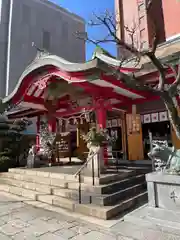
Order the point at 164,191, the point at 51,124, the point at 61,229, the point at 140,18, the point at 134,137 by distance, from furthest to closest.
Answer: the point at 140,18
the point at 51,124
the point at 134,137
the point at 164,191
the point at 61,229

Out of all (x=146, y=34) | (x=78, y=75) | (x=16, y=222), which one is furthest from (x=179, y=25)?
(x=16, y=222)

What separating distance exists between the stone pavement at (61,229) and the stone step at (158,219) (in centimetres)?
10

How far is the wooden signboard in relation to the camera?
962cm

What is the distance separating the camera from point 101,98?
7961 mm

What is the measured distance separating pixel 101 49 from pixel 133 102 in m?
2.83

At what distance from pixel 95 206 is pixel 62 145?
5282 mm

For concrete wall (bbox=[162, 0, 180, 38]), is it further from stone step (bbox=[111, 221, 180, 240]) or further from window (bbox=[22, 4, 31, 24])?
stone step (bbox=[111, 221, 180, 240])

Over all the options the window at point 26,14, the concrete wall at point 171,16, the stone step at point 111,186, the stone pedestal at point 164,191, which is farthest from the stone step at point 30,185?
the window at point 26,14

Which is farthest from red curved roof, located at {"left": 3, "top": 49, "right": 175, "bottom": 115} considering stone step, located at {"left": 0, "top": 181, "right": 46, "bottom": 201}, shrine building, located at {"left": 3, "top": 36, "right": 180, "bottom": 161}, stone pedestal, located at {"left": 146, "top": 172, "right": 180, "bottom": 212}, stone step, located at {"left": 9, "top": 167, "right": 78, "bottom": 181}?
stone step, located at {"left": 0, "top": 181, "right": 46, "bottom": 201}

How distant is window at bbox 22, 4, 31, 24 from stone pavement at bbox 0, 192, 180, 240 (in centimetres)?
2011

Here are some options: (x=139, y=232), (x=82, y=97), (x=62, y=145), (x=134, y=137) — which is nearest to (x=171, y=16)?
(x=134, y=137)

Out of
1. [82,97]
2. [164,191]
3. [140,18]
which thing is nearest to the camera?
[164,191]

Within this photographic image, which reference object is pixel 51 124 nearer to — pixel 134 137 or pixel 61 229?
pixel 134 137

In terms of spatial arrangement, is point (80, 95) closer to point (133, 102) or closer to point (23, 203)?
point (133, 102)
